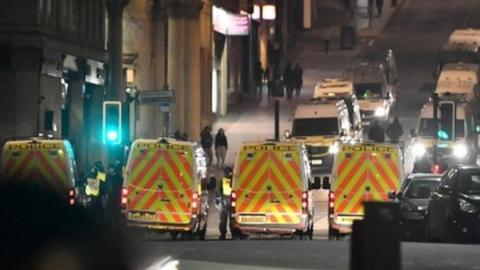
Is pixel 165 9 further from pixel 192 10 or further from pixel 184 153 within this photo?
pixel 184 153

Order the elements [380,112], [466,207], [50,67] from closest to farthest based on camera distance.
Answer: [466,207] → [50,67] → [380,112]

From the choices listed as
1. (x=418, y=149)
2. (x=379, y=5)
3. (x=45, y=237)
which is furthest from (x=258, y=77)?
(x=45, y=237)

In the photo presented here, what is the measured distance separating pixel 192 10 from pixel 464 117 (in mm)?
12336

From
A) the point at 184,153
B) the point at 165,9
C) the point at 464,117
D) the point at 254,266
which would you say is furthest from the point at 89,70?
the point at 254,266

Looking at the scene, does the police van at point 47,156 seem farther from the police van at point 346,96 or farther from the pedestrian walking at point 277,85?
the pedestrian walking at point 277,85

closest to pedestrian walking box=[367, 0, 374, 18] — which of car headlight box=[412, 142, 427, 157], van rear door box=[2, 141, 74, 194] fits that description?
car headlight box=[412, 142, 427, 157]

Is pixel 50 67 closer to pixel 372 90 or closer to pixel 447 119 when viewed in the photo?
pixel 447 119

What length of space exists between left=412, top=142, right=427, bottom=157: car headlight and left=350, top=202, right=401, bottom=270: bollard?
38.9 m

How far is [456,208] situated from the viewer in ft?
71.8

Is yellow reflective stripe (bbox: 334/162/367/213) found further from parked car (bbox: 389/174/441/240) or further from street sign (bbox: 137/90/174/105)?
street sign (bbox: 137/90/174/105)

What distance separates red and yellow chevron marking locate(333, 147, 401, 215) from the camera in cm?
2645

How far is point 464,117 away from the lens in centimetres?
5062

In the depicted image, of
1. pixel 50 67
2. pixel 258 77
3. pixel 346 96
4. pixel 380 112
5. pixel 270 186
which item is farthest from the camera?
pixel 258 77

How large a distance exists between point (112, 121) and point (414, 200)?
22.8ft
